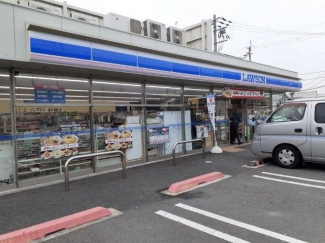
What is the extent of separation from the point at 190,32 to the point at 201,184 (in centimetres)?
1054

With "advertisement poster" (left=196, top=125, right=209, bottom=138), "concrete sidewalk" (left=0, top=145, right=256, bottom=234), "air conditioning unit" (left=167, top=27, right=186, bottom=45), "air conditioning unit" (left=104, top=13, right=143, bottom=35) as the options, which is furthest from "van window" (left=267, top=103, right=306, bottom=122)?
"air conditioning unit" (left=167, top=27, right=186, bottom=45)

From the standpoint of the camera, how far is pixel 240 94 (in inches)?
442

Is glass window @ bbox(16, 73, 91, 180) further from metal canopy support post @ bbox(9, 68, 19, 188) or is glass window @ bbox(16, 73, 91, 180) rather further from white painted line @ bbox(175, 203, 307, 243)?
white painted line @ bbox(175, 203, 307, 243)

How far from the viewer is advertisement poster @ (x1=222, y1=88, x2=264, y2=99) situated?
420 inches

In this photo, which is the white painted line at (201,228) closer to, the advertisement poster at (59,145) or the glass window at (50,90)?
the advertisement poster at (59,145)

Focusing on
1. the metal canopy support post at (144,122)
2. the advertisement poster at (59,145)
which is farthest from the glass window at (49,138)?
the metal canopy support post at (144,122)

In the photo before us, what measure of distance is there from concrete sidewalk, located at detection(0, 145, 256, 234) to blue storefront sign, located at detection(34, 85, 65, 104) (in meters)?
2.10

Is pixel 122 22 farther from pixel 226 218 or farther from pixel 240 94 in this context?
pixel 226 218

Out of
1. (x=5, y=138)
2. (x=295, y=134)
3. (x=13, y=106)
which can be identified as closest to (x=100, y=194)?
(x=5, y=138)

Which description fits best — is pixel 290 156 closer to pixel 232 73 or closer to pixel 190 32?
pixel 232 73

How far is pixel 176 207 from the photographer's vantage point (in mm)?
4516

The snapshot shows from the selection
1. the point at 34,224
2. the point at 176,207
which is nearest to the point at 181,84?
the point at 176,207

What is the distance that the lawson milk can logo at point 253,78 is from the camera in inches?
440

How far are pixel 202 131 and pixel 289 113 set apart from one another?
3.86 meters
